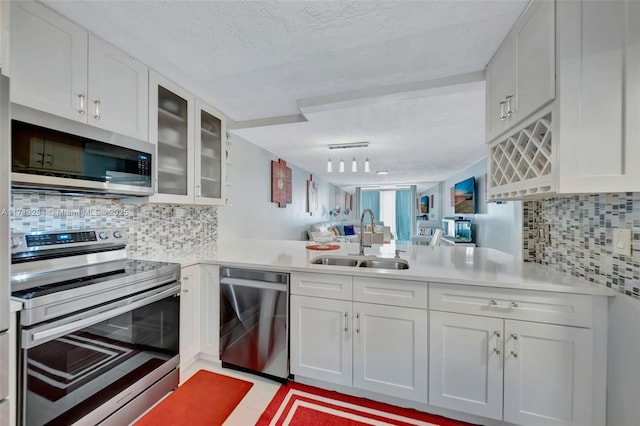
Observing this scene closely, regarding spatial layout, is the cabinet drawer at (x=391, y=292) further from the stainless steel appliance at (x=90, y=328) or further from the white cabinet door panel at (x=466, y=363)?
the stainless steel appliance at (x=90, y=328)

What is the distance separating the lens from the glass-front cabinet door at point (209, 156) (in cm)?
226

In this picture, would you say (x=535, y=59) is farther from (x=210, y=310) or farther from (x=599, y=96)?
(x=210, y=310)

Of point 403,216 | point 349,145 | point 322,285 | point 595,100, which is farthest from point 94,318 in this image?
point 403,216

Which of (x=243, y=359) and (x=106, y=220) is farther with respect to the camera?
(x=243, y=359)

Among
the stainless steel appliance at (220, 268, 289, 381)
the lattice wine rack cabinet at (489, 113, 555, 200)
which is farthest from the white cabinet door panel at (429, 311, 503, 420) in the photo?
the stainless steel appliance at (220, 268, 289, 381)

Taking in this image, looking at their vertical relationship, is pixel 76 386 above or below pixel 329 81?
below

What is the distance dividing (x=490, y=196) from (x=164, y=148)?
2.44 m

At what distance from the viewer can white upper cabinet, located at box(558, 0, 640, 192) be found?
40.0 inches

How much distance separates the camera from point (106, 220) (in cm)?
177

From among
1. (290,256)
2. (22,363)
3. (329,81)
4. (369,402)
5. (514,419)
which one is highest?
(329,81)

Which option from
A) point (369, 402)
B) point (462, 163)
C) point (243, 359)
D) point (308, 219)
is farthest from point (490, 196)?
point (308, 219)

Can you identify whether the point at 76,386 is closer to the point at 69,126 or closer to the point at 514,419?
the point at 69,126

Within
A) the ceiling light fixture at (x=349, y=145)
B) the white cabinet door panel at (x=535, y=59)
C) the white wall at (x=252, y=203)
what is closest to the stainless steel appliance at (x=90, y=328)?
the white wall at (x=252, y=203)

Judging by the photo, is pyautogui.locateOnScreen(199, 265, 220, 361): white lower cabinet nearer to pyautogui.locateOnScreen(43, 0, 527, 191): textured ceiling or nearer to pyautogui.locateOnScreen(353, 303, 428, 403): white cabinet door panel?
pyautogui.locateOnScreen(353, 303, 428, 403): white cabinet door panel
